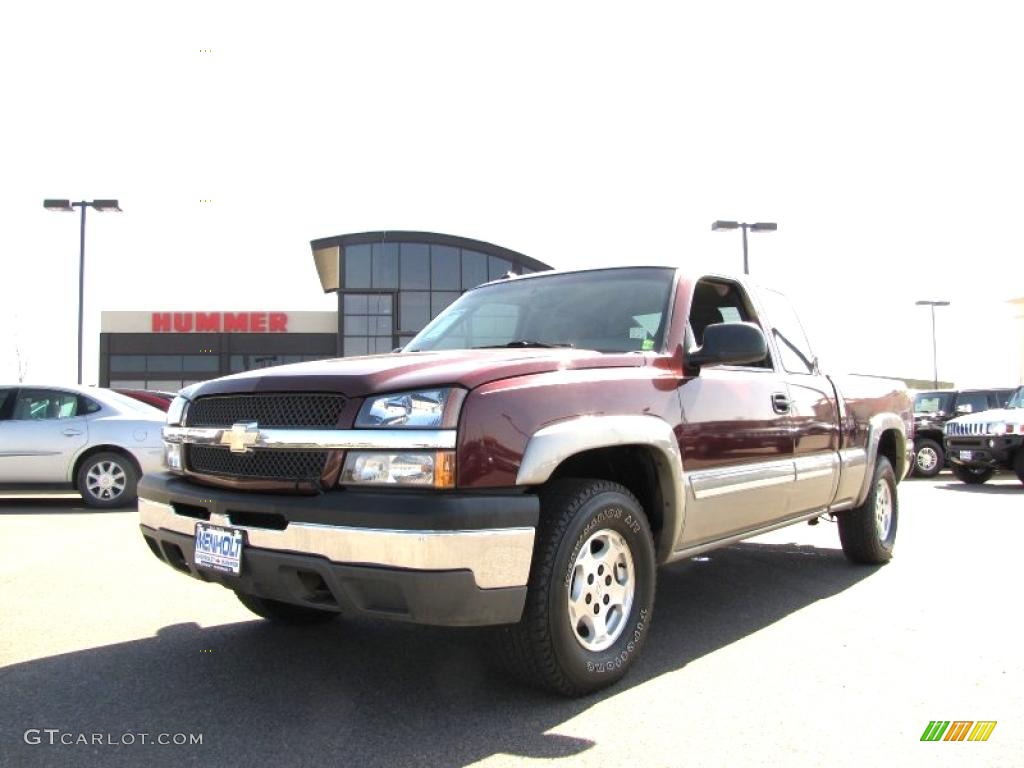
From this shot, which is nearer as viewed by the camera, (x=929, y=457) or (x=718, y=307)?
(x=718, y=307)

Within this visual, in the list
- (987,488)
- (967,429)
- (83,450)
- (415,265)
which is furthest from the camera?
(415,265)

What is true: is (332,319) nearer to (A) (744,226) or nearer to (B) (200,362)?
(B) (200,362)

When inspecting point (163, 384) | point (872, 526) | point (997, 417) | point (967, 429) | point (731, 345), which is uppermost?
point (163, 384)

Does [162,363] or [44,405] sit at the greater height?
[162,363]

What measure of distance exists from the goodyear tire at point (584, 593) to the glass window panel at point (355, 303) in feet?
A: 113

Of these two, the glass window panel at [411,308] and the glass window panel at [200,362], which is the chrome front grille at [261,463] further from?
the glass window panel at [200,362]

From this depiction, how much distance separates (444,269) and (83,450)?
28391mm

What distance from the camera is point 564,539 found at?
10.1 feet

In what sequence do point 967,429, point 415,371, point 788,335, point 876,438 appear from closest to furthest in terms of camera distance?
point 415,371, point 788,335, point 876,438, point 967,429

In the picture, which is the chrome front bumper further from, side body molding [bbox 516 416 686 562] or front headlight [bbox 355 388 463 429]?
front headlight [bbox 355 388 463 429]

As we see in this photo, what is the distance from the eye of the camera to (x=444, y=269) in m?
37.3

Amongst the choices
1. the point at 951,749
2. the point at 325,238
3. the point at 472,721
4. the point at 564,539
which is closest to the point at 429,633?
the point at 472,721

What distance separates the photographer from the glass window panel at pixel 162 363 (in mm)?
41719

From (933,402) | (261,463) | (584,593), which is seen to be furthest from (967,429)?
(261,463)
